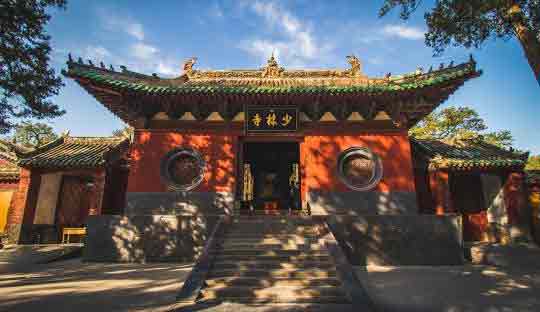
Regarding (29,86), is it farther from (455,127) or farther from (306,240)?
(455,127)

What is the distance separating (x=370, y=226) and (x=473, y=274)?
7.98 feet

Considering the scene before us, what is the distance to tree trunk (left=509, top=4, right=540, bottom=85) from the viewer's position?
5.79 m

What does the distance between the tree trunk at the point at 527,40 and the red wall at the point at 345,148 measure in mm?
3772

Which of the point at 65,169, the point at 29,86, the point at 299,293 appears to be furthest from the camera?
the point at 65,169

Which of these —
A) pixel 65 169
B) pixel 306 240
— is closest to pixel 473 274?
pixel 306 240

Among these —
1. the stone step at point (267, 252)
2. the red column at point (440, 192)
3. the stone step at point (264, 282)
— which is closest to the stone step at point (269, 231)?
the stone step at point (267, 252)

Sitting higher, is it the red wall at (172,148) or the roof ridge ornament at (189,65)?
the roof ridge ornament at (189,65)

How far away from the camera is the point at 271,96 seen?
850 cm

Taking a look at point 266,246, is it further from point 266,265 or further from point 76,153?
point 76,153

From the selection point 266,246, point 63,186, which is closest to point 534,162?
point 266,246

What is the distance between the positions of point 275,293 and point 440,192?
918cm

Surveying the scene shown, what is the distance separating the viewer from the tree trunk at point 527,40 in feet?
19.0

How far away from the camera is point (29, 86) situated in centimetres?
766

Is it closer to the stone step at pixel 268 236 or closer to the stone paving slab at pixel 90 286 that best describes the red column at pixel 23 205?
the stone paving slab at pixel 90 286
